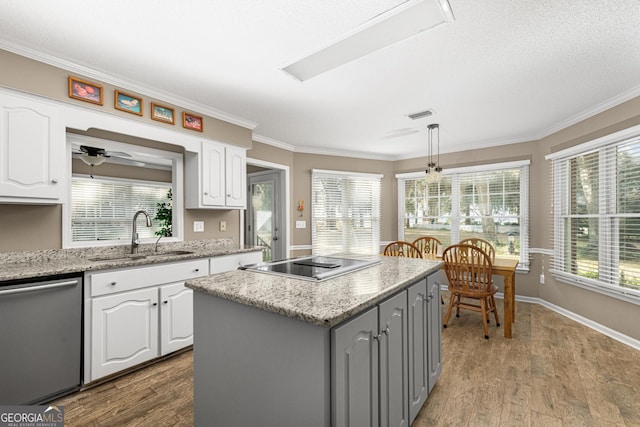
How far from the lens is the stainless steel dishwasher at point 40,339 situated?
5.74 feet

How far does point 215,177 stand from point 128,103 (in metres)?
1.01

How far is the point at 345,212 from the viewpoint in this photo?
520 cm

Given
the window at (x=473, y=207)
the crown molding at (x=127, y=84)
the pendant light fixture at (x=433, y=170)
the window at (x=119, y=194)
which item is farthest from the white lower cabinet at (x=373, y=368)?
the window at (x=473, y=207)

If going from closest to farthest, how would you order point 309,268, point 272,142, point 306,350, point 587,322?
point 306,350 → point 309,268 → point 587,322 → point 272,142

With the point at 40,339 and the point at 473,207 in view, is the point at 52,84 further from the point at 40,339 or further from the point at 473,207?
the point at 473,207

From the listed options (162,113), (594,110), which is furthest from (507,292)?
(162,113)

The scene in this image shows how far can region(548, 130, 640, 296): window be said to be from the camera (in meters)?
2.84

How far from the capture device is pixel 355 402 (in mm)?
1141

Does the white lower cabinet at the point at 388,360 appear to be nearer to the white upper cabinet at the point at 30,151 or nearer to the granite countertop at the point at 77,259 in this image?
the granite countertop at the point at 77,259

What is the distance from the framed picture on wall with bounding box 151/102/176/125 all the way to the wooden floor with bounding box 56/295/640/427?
2.23 meters

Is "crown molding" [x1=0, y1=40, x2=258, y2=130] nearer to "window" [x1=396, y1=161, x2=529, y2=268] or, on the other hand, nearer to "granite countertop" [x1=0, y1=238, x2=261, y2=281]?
"granite countertop" [x1=0, y1=238, x2=261, y2=281]

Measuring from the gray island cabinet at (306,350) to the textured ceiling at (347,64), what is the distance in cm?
155

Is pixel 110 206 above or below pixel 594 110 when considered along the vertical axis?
below

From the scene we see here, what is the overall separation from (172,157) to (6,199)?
136 centimetres
